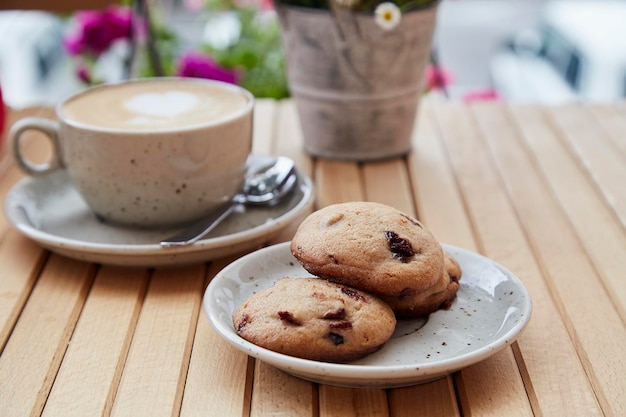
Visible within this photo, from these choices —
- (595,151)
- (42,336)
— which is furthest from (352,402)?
(595,151)

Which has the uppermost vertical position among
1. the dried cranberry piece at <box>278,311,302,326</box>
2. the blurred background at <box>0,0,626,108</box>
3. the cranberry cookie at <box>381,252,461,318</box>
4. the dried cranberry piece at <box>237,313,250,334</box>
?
the dried cranberry piece at <box>278,311,302,326</box>

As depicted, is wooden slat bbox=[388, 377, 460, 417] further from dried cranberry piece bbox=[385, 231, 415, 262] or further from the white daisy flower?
the white daisy flower

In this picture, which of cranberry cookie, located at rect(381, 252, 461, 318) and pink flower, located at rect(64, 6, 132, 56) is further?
pink flower, located at rect(64, 6, 132, 56)

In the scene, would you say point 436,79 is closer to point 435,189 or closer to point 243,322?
point 435,189

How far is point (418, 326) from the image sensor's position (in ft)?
2.33

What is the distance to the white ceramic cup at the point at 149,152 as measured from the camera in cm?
89

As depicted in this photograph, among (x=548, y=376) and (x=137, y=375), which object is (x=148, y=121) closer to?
(x=137, y=375)

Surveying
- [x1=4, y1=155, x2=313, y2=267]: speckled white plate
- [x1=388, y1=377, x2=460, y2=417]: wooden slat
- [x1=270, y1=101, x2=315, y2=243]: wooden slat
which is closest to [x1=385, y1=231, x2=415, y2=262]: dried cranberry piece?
[x1=388, y1=377, x2=460, y2=417]: wooden slat

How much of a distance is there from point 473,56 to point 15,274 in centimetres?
320

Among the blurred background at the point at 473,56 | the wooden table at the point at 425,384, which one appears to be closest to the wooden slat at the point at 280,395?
the wooden table at the point at 425,384

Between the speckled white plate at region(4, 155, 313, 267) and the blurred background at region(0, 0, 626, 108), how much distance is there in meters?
0.67

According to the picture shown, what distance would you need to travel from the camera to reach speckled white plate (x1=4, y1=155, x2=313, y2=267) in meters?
0.83

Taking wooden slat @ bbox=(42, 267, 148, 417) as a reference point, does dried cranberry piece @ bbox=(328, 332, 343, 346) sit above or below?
above

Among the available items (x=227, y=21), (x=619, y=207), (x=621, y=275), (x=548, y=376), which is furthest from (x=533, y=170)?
(x=227, y=21)
